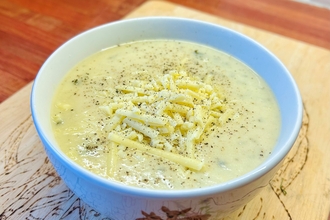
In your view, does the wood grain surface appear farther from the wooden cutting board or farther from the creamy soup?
the creamy soup

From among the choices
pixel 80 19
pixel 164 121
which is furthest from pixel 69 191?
pixel 80 19

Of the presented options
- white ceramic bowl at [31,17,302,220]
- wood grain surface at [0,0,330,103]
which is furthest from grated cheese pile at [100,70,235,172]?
wood grain surface at [0,0,330,103]

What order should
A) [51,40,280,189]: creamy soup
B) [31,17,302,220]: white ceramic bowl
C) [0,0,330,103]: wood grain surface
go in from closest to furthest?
[31,17,302,220]: white ceramic bowl < [51,40,280,189]: creamy soup < [0,0,330,103]: wood grain surface

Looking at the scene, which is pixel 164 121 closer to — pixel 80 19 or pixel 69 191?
pixel 69 191

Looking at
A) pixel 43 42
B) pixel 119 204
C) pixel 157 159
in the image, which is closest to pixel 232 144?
pixel 157 159

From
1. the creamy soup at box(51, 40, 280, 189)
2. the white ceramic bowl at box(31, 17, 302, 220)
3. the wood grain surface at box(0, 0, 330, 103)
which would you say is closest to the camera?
the white ceramic bowl at box(31, 17, 302, 220)

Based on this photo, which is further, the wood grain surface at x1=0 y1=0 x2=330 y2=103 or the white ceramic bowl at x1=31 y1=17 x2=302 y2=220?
the wood grain surface at x1=0 y1=0 x2=330 y2=103

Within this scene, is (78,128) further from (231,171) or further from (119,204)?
(231,171)
